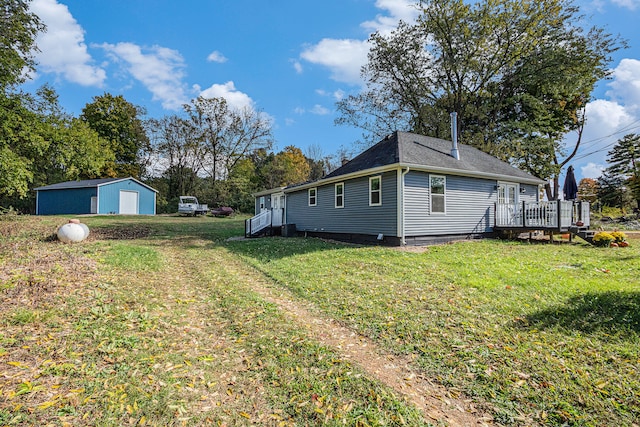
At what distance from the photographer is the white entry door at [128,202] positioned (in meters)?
28.2

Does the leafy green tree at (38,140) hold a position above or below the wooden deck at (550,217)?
above

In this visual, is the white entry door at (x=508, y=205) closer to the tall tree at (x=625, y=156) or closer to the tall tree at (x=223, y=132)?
the tall tree at (x=223, y=132)

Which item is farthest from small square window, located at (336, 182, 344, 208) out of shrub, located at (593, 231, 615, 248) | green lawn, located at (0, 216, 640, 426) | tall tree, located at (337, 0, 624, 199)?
tall tree, located at (337, 0, 624, 199)

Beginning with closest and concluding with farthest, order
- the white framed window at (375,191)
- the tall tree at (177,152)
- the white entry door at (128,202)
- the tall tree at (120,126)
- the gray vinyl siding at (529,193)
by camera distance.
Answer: the white framed window at (375,191)
the gray vinyl siding at (529,193)
the white entry door at (128,202)
the tall tree at (177,152)
the tall tree at (120,126)

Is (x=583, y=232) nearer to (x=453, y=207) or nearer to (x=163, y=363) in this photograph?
(x=453, y=207)

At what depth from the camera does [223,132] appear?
36.1 metres

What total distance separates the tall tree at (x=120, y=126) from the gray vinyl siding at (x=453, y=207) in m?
37.1

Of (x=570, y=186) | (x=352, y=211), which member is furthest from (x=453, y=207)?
(x=570, y=186)

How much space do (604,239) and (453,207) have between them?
4786 mm

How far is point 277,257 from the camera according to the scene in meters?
9.13

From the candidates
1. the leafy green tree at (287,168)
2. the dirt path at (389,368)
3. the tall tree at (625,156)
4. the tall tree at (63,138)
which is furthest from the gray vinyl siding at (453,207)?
the tall tree at (625,156)

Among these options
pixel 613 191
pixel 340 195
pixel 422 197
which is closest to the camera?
pixel 422 197

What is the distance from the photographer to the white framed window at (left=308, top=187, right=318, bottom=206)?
15.2 metres

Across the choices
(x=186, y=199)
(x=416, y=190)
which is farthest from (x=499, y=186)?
(x=186, y=199)
